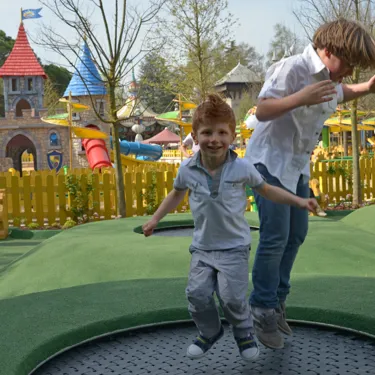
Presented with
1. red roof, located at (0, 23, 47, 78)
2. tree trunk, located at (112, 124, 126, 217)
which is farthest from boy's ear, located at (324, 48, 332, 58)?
red roof, located at (0, 23, 47, 78)

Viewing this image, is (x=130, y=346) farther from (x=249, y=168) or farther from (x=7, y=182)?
(x=7, y=182)

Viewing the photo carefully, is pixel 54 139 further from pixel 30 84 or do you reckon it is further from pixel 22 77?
pixel 22 77

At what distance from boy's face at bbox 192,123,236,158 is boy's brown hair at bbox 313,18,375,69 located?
56 cm

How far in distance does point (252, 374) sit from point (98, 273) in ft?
8.56

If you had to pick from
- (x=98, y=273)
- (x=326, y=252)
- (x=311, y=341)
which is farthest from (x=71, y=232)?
(x=311, y=341)

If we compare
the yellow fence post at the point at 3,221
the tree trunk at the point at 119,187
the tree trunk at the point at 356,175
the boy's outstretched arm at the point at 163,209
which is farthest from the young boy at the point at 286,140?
the tree trunk at the point at 356,175

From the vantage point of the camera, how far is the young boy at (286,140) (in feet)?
7.57

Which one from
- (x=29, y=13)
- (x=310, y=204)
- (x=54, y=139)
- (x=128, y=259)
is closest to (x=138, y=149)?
(x=54, y=139)

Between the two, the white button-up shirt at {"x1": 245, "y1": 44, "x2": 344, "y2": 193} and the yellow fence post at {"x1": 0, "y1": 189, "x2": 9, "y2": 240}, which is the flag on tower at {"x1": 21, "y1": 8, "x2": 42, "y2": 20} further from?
the white button-up shirt at {"x1": 245, "y1": 44, "x2": 344, "y2": 193}

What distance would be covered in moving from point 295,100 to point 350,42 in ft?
1.10

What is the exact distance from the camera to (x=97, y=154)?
2206 cm

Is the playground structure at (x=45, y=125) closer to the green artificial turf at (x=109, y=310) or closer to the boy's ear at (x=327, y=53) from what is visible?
the green artificial turf at (x=109, y=310)

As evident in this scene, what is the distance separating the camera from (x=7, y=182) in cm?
1017

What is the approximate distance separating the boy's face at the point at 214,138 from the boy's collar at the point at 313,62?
48cm
